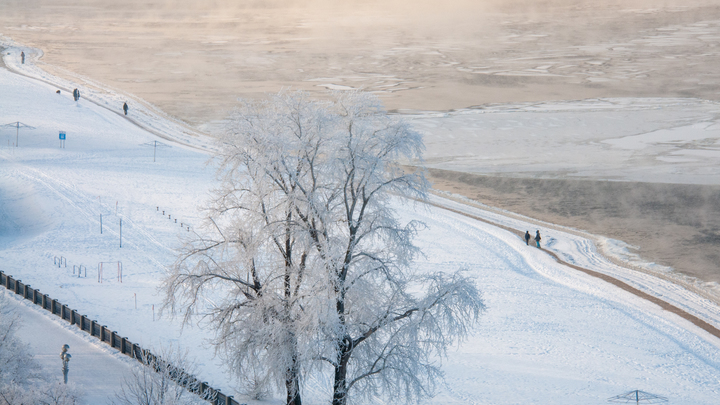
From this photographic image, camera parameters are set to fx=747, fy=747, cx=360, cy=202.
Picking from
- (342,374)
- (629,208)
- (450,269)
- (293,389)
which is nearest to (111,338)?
(293,389)

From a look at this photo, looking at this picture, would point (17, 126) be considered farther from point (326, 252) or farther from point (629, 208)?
point (326, 252)

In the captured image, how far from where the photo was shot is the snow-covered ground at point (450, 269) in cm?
1997

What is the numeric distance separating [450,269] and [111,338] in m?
14.2

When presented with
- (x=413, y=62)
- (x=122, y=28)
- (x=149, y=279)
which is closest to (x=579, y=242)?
(x=149, y=279)

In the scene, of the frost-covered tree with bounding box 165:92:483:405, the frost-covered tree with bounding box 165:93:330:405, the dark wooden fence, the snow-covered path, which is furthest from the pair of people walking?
the snow-covered path

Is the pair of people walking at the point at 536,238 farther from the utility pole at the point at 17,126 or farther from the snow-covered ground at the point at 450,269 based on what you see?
the utility pole at the point at 17,126

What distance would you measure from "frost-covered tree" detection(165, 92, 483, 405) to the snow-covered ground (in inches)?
106

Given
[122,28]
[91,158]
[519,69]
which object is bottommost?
[91,158]

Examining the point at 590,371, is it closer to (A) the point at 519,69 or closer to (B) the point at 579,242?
(B) the point at 579,242

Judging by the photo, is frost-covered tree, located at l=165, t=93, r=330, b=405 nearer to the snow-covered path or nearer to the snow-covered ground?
the snow-covered path

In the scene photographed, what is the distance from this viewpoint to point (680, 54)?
82500 mm

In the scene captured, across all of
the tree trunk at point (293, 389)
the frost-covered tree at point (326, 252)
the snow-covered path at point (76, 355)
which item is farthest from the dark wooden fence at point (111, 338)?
the tree trunk at point (293, 389)

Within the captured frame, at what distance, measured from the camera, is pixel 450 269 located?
2928cm

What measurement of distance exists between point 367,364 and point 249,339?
261cm
